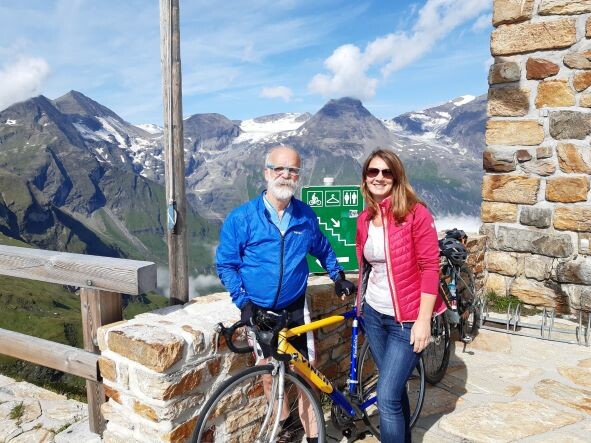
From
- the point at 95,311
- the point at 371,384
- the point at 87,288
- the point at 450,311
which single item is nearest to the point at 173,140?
the point at 87,288

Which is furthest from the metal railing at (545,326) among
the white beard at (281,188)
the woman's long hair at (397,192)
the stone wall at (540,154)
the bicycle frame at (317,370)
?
the white beard at (281,188)

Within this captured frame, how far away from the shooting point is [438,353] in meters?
4.98

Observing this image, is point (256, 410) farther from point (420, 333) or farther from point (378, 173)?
point (378, 173)

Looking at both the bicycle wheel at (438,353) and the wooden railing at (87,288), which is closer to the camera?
the wooden railing at (87,288)

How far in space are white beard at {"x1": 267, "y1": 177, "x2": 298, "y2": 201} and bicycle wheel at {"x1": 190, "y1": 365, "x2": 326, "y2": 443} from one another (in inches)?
43.4

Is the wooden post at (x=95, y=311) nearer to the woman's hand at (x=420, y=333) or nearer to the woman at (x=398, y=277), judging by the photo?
the woman at (x=398, y=277)

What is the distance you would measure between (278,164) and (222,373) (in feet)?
4.92

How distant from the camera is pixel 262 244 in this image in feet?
10.5

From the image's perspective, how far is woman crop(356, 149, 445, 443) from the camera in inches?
116

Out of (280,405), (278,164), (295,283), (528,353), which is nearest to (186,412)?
(280,405)

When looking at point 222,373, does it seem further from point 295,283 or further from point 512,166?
point 512,166

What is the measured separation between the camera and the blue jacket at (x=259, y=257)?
316cm

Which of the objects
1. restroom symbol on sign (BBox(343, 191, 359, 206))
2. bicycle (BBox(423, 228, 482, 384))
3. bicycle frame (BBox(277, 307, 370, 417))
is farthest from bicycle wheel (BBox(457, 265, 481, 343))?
bicycle frame (BBox(277, 307, 370, 417))

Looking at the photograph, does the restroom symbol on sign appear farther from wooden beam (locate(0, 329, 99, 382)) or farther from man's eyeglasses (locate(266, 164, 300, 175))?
wooden beam (locate(0, 329, 99, 382))
